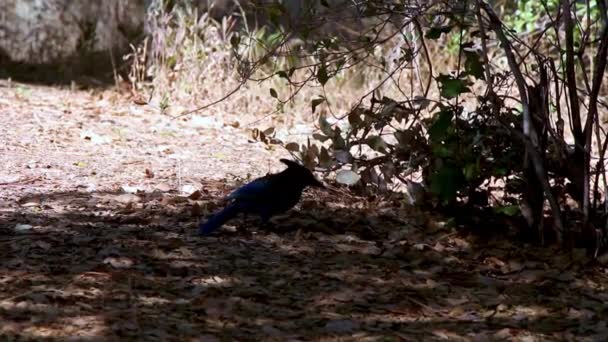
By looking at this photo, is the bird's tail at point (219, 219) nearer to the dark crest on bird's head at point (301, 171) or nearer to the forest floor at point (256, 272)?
the forest floor at point (256, 272)

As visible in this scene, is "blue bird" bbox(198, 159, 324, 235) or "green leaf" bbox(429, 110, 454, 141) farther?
"blue bird" bbox(198, 159, 324, 235)

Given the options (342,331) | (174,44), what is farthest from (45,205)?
(174,44)

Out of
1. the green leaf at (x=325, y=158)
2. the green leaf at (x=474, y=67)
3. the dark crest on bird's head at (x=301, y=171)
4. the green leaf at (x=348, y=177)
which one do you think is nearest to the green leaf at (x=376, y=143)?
the green leaf at (x=348, y=177)

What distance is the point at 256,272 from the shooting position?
171 inches

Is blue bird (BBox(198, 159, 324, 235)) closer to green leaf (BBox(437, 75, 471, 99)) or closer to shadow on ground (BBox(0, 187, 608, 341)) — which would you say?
shadow on ground (BBox(0, 187, 608, 341))

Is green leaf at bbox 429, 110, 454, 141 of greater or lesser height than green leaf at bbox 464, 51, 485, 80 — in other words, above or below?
below

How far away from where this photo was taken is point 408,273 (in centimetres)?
449

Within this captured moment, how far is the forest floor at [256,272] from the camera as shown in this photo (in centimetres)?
378

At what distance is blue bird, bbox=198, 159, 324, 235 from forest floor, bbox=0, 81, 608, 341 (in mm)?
105

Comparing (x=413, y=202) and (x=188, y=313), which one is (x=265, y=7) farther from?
(x=188, y=313)

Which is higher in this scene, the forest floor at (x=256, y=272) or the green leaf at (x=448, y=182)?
the green leaf at (x=448, y=182)

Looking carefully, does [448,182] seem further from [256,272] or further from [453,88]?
[256,272]

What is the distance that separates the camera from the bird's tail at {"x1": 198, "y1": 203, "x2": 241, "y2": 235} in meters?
4.81

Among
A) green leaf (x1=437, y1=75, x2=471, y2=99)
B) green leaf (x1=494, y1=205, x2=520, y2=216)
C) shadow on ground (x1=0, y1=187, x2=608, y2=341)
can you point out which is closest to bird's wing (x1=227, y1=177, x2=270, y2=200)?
shadow on ground (x1=0, y1=187, x2=608, y2=341)
